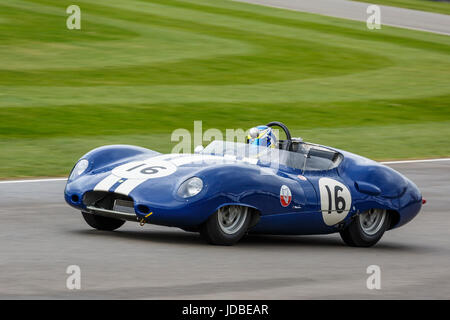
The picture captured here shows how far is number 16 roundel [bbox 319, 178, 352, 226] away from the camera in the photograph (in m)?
9.38

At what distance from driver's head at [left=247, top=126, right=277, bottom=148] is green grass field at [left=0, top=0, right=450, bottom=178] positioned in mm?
4910

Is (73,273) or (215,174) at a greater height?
(215,174)

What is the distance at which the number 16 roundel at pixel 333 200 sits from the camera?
938 centimetres

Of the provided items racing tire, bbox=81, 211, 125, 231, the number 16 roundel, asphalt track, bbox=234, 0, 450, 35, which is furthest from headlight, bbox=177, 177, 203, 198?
asphalt track, bbox=234, 0, 450, 35

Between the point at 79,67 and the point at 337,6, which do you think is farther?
the point at 337,6

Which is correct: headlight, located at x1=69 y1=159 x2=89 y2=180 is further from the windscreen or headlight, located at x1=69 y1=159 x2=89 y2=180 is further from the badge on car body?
the badge on car body

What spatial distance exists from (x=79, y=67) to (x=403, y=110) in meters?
8.29

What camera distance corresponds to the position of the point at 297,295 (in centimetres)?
696

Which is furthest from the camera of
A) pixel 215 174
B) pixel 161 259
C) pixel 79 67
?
pixel 79 67

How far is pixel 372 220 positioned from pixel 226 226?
1830mm
